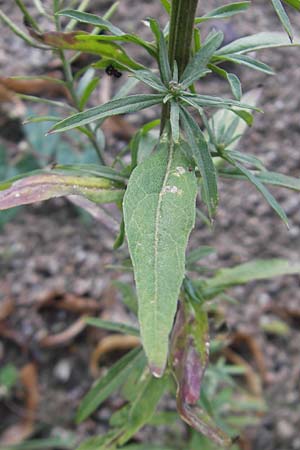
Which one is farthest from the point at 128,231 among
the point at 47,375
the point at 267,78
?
the point at 267,78

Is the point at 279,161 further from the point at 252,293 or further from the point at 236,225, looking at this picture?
the point at 252,293

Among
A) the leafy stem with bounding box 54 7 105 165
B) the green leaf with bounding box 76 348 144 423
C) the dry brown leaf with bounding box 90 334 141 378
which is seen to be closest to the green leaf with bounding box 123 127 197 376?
the leafy stem with bounding box 54 7 105 165

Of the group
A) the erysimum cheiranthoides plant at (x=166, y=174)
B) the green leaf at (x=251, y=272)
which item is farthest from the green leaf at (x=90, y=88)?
the green leaf at (x=251, y=272)

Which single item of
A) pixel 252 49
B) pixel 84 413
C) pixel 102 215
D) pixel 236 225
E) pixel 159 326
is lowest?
pixel 236 225

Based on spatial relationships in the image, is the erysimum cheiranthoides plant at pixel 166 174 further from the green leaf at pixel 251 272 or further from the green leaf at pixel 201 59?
the green leaf at pixel 251 272

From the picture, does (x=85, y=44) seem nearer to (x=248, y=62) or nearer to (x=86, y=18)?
(x=86, y=18)

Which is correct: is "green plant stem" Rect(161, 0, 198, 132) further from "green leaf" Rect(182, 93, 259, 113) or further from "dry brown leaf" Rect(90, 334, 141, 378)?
"dry brown leaf" Rect(90, 334, 141, 378)
